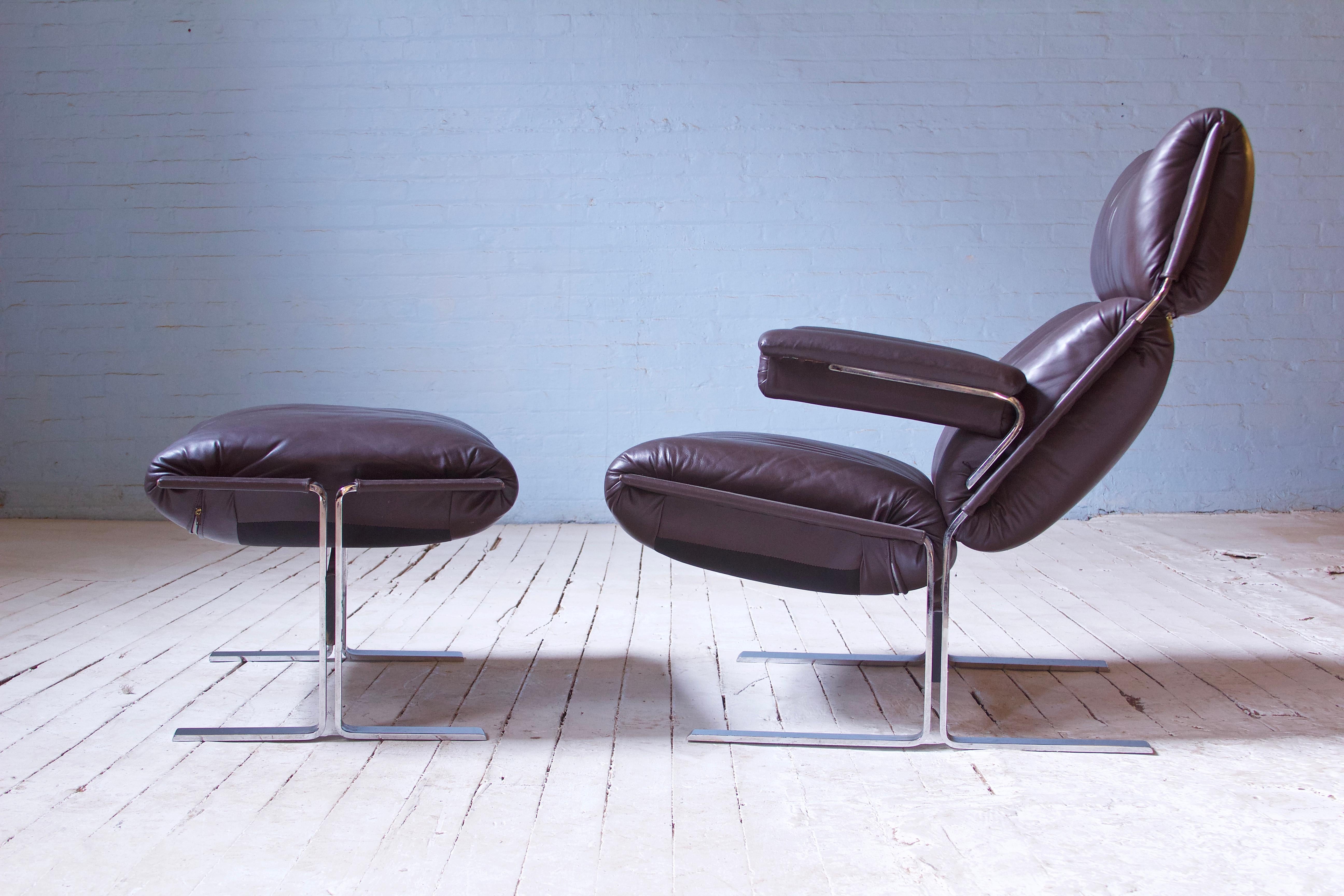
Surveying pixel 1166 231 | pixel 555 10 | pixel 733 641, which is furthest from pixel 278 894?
pixel 555 10

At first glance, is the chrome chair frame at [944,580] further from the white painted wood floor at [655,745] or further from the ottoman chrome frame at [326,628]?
the ottoman chrome frame at [326,628]

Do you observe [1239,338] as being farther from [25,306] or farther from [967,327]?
[25,306]

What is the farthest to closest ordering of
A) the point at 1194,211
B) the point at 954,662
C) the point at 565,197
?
the point at 565,197 < the point at 954,662 < the point at 1194,211

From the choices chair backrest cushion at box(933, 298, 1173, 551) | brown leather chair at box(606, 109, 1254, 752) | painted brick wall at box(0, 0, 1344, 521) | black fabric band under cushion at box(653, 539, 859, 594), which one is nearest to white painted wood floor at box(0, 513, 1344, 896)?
brown leather chair at box(606, 109, 1254, 752)

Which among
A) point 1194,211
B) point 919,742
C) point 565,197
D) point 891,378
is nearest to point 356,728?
point 919,742

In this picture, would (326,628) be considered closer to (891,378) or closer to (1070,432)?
(891,378)

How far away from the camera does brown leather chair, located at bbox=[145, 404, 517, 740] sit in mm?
1587

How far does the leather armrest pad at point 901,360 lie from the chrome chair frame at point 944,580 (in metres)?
0.01

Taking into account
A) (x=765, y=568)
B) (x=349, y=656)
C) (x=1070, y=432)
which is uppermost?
(x=1070, y=432)

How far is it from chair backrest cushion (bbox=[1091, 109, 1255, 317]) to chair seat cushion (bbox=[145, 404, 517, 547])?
3.49 feet

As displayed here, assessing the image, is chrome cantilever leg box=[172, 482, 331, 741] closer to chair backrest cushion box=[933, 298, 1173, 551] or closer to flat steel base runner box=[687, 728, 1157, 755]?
flat steel base runner box=[687, 728, 1157, 755]

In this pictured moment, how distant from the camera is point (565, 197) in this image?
3986 mm

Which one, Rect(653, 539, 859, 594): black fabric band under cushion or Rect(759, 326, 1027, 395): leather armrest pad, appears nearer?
Rect(759, 326, 1027, 395): leather armrest pad

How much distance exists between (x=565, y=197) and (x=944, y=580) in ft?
9.13
